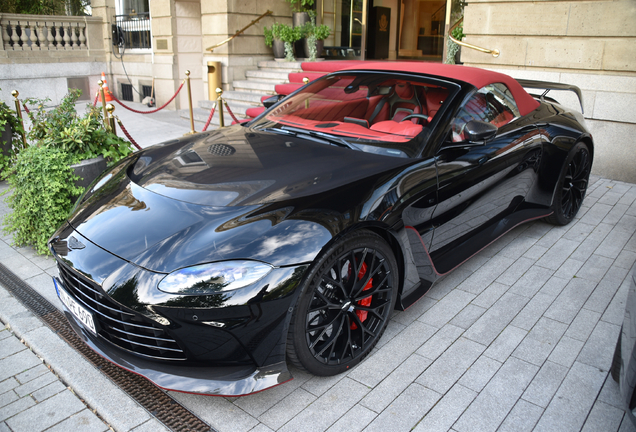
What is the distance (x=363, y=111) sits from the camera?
3768mm

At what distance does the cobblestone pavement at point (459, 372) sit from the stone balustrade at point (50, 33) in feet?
43.0

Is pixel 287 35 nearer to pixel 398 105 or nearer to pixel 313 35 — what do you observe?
pixel 313 35

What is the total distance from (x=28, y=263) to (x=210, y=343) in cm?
271

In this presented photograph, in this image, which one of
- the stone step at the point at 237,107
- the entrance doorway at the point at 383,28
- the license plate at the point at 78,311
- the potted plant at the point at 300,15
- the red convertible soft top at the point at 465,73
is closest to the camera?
the license plate at the point at 78,311

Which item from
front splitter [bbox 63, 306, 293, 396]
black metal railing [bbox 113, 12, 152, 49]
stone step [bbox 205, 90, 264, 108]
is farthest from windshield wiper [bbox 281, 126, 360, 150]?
black metal railing [bbox 113, 12, 152, 49]

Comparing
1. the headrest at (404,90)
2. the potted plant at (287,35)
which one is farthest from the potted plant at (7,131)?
the potted plant at (287,35)

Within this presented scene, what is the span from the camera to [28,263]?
411 cm

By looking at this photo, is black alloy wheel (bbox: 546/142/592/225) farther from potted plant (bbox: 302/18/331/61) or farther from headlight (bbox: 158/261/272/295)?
potted plant (bbox: 302/18/331/61)

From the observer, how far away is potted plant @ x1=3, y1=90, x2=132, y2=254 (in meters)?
4.07

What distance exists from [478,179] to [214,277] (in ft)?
6.61

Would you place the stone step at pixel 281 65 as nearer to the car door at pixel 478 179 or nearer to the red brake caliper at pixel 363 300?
the car door at pixel 478 179

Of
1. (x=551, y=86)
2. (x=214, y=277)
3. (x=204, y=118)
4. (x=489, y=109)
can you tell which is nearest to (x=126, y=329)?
(x=214, y=277)

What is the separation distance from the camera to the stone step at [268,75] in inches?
442

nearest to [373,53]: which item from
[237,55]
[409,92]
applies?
[237,55]
